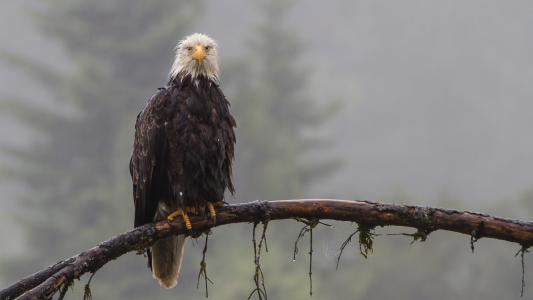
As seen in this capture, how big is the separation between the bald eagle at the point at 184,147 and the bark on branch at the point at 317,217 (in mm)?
543

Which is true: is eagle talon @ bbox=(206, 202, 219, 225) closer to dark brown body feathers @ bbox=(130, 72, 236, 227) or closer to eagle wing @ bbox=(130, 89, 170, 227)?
dark brown body feathers @ bbox=(130, 72, 236, 227)

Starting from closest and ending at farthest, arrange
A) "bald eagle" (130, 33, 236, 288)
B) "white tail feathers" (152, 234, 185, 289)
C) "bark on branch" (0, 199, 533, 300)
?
"bark on branch" (0, 199, 533, 300) < "bald eagle" (130, 33, 236, 288) < "white tail feathers" (152, 234, 185, 289)

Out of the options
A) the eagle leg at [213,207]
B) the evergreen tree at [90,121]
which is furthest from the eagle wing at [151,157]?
the evergreen tree at [90,121]

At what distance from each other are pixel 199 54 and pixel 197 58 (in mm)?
54

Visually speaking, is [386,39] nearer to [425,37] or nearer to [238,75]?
[425,37]

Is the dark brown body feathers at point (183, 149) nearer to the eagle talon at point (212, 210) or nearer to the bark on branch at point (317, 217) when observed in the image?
the eagle talon at point (212, 210)

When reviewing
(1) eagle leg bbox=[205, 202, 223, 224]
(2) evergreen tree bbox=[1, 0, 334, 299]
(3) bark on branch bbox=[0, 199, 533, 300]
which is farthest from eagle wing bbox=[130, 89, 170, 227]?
(2) evergreen tree bbox=[1, 0, 334, 299]

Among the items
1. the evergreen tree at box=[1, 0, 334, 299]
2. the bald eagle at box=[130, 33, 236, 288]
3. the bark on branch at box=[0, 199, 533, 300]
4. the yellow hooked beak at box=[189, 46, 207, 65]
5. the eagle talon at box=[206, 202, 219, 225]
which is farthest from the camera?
the evergreen tree at box=[1, 0, 334, 299]

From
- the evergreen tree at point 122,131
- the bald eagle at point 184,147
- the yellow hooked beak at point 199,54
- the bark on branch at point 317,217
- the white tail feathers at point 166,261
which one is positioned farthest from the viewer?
the evergreen tree at point 122,131

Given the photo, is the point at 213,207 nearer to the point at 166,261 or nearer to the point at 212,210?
the point at 212,210

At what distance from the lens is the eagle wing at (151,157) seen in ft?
13.7

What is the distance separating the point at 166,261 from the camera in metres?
4.66

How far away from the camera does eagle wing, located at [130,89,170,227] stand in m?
4.16

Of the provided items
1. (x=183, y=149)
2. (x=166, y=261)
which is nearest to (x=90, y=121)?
(x=166, y=261)
